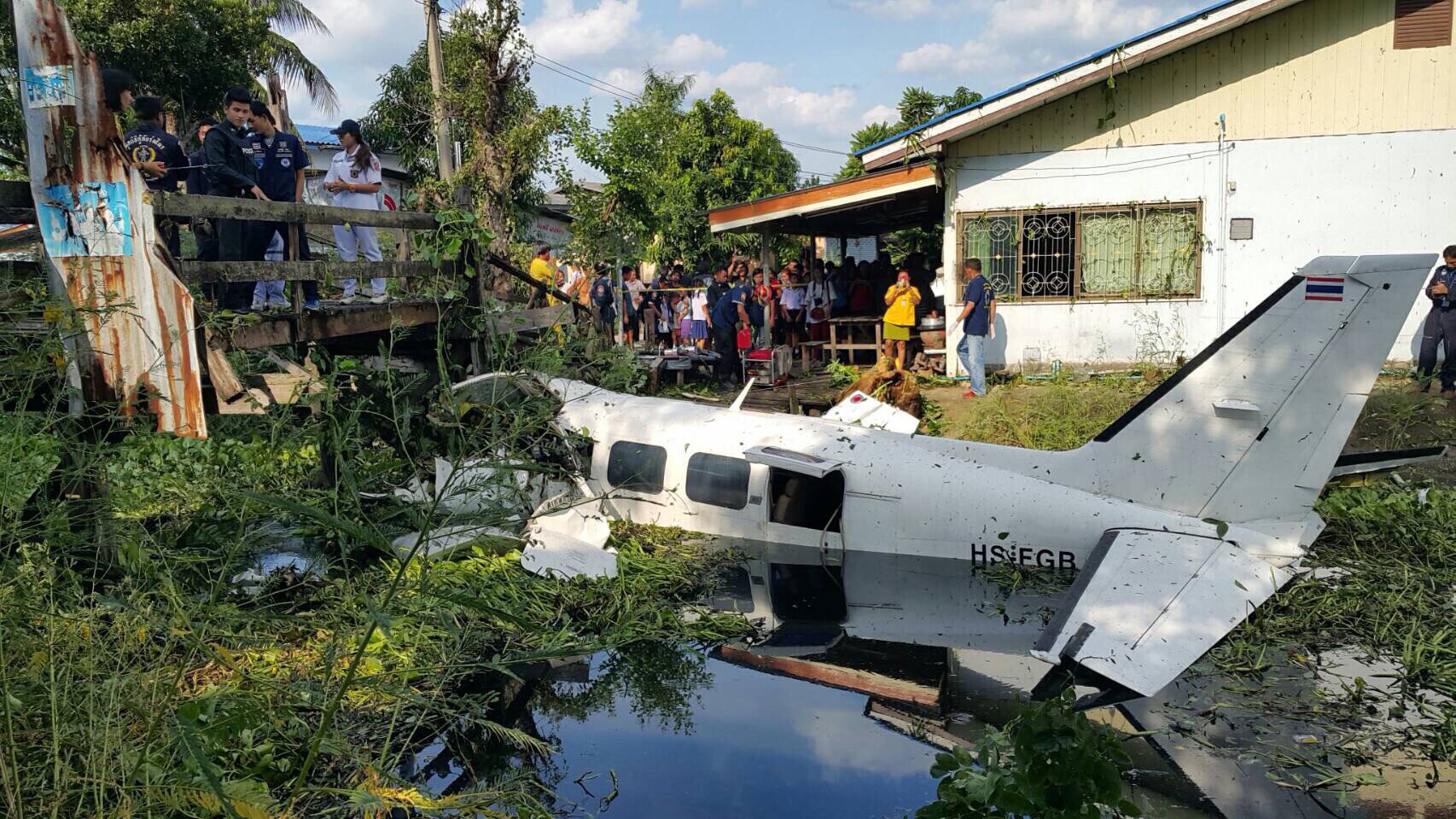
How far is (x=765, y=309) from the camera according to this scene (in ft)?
66.1

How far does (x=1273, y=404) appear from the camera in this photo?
750 cm

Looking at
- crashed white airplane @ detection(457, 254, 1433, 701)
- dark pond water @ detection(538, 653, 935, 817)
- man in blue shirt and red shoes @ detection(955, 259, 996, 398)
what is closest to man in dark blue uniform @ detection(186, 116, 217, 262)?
crashed white airplane @ detection(457, 254, 1433, 701)

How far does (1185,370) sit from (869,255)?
1225 inches

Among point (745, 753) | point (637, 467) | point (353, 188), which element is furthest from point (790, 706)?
point (353, 188)

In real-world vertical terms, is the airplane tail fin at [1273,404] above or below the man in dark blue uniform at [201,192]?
below

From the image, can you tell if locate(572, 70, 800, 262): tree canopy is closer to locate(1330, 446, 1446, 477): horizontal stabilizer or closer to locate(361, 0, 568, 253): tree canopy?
Result: locate(361, 0, 568, 253): tree canopy

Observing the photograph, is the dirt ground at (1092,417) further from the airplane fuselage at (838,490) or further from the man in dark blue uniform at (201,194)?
the man in dark blue uniform at (201,194)

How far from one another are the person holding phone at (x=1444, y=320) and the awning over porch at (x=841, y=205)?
7.40m

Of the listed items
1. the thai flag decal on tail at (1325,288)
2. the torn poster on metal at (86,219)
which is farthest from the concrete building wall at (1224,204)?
the torn poster on metal at (86,219)

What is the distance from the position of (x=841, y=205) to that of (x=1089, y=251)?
4.30m

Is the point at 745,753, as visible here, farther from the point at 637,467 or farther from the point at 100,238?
the point at 100,238

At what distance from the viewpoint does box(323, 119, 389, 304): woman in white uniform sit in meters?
11.6

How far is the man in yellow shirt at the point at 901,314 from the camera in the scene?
17297mm

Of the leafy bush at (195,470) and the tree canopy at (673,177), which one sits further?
the tree canopy at (673,177)
